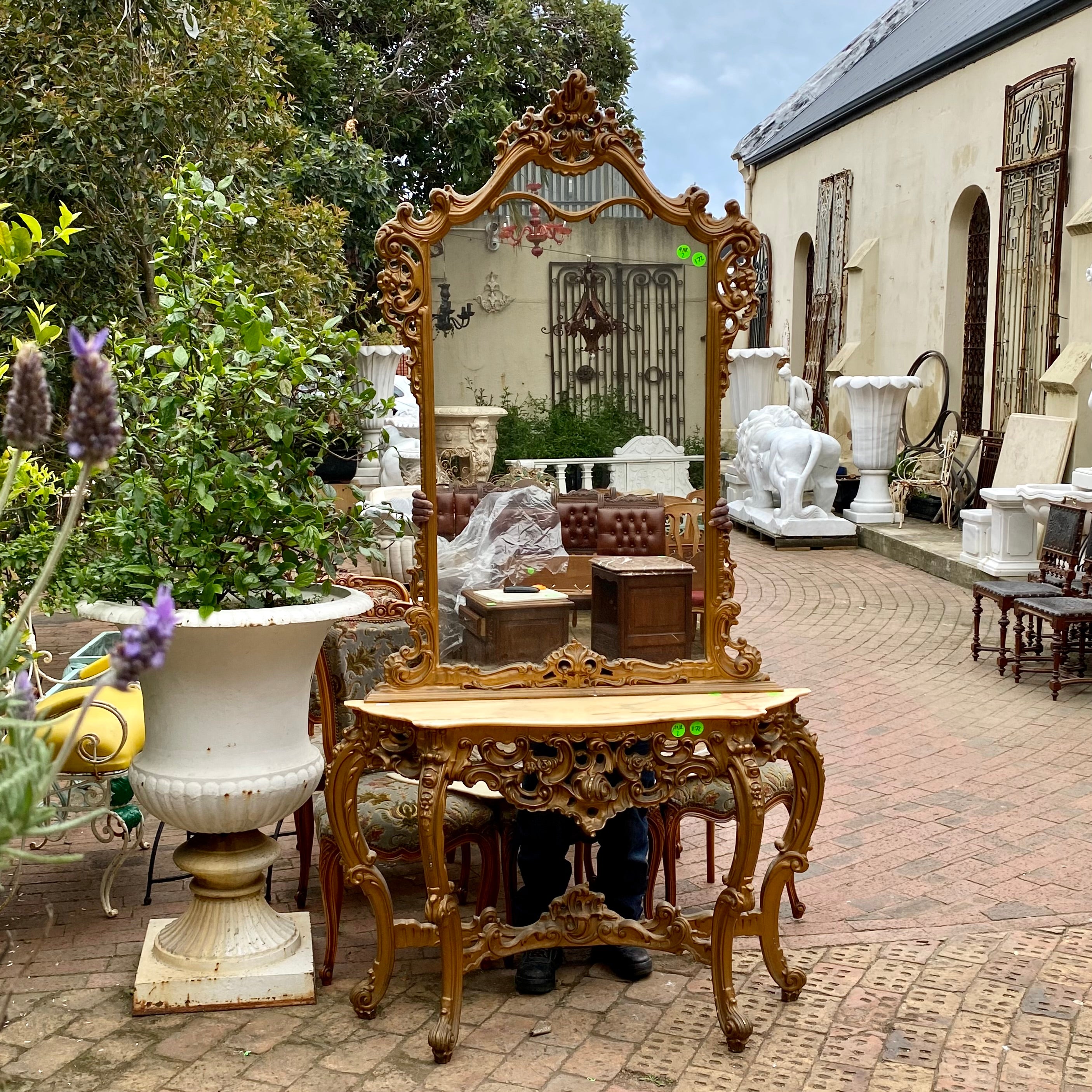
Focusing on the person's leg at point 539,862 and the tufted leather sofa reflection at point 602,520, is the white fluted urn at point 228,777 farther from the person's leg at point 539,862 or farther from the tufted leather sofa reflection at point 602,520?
the person's leg at point 539,862

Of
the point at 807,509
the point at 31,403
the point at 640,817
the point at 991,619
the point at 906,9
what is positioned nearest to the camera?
the point at 31,403

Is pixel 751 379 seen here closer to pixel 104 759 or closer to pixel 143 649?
pixel 104 759

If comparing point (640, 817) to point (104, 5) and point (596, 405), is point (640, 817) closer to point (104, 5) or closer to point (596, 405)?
point (596, 405)

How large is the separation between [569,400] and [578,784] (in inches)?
54.3

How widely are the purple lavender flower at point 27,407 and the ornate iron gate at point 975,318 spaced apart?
15.7 metres

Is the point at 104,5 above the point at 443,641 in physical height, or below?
above

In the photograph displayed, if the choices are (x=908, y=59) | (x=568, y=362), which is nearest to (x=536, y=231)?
(x=568, y=362)

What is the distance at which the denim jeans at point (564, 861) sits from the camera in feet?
13.8

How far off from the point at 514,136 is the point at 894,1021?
2.89 meters

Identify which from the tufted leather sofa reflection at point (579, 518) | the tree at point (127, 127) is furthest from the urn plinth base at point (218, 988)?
the tree at point (127, 127)

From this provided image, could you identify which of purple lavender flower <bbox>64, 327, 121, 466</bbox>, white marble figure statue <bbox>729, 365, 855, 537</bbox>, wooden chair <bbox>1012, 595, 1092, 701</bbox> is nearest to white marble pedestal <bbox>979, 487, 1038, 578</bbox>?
wooden chair <bbox>1012, 595, 1092, 701</bbox>

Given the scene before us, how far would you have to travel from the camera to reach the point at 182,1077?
357 centimetres

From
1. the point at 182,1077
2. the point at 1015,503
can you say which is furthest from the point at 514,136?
the point at 1015,503

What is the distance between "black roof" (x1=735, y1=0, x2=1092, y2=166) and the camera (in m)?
15.1
